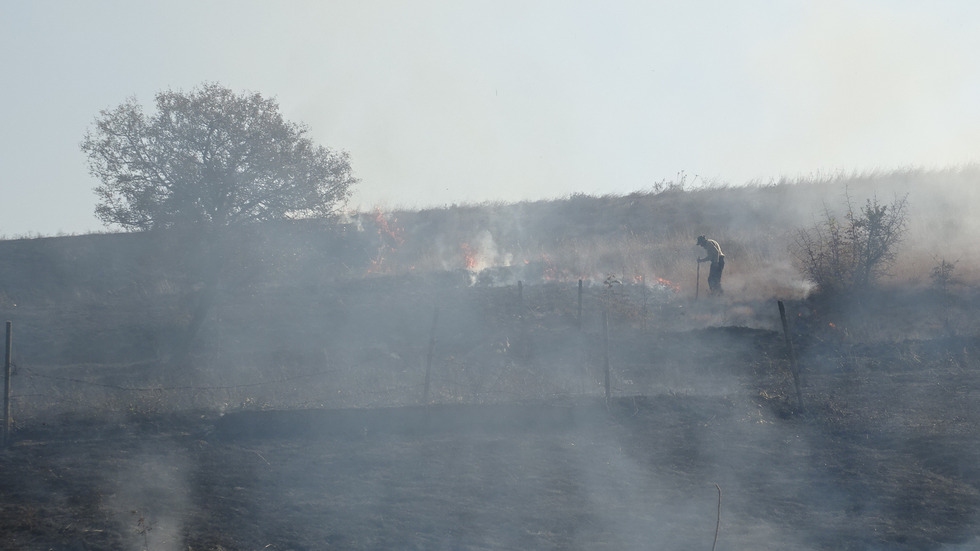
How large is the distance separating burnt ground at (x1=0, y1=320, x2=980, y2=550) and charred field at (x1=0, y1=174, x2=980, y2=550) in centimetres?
4

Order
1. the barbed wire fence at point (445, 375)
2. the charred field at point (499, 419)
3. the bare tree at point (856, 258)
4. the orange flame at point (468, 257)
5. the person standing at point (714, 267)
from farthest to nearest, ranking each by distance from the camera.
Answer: the orange flame at point (468, 257) < the person standing at point (714, 267) < the bare tree at point (856, 258) < the barbed wire fence at point (445, 375) < the charred field at point (499, 419)

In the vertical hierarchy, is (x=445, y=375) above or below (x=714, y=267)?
below

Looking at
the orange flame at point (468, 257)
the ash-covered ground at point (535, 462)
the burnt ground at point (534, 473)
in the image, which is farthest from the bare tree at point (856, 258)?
the orange flame at point (468, 257)

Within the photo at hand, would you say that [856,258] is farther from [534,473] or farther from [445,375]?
[534,473]

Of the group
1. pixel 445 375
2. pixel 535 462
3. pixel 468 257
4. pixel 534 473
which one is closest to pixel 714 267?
pixel 468 257

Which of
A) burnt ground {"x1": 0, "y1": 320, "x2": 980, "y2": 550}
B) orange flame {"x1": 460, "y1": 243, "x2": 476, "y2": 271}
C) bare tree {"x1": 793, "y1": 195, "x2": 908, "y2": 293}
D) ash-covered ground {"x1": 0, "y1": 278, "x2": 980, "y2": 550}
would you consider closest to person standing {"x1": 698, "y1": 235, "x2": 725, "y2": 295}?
bare tree {"x1": 793, "y1": 195, "x2": 908, "y2": 293}

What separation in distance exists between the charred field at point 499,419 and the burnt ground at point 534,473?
0.04m

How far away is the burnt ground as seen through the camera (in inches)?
363

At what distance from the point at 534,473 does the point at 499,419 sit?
75.7 inches

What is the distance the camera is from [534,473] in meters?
11.3

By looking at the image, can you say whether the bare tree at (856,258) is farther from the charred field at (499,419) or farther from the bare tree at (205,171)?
the bare tree at (205,171)

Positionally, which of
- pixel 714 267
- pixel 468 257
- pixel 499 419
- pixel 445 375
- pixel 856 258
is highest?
pixel 468 257

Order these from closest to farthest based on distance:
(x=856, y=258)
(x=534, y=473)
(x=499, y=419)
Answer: (x=534, y=473) → (x=499, y=419) → (x=856, y=258)

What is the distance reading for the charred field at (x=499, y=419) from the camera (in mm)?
9555
